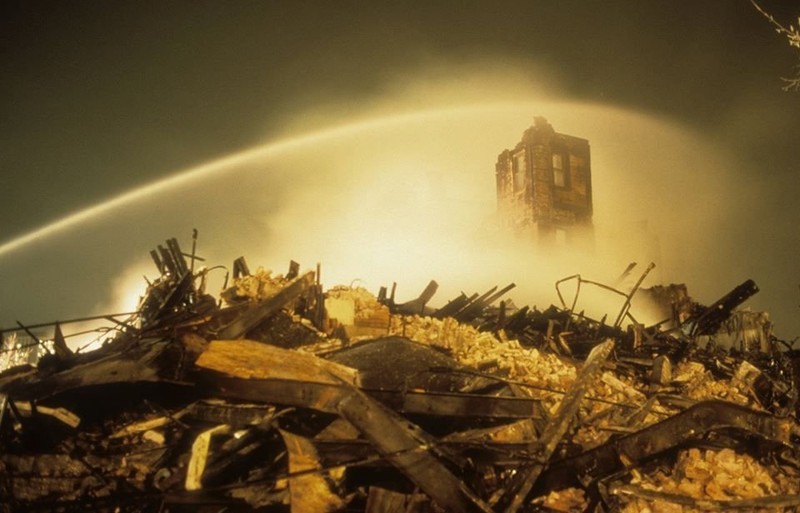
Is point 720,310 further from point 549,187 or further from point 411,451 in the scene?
point 549,187

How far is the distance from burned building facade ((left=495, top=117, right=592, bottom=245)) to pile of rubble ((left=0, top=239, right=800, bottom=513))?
22.9 metres

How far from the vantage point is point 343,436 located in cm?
516

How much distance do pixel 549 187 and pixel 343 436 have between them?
2770cm

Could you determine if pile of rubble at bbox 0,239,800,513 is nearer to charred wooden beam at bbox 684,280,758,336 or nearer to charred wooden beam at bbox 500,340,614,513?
charred wooden beam at bbox 500,340,614,513

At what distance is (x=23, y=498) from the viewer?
5.16 metres

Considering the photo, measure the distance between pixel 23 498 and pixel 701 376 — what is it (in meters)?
11.1

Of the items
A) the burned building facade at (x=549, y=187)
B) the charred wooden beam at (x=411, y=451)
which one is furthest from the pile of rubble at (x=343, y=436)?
the burned building facade at (x=549, y=187)

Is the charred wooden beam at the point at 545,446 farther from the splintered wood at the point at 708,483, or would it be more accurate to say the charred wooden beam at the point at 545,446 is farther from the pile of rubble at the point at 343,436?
the splintered wood at the point at 708,483

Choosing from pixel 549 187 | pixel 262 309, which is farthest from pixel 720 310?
pixel 549 187

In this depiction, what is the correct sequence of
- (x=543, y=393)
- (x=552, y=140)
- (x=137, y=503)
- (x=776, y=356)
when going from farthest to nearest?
(x=552, y=140)
(x=776, y=356)
(x=543, y=393)
(x=137, y=503)

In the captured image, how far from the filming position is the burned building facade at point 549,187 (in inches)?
1169

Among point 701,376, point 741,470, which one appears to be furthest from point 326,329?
point 701,376

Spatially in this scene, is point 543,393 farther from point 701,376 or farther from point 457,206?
point 457,206

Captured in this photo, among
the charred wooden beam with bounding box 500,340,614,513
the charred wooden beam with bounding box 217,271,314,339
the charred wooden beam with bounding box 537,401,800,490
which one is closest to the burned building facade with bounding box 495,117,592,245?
the charred wooden beam with bounding box 217,271,314,339
